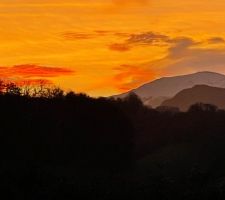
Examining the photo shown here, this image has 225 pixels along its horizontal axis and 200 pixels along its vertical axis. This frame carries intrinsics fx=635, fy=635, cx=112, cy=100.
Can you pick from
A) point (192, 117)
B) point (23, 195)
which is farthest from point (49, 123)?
point (192, 117)

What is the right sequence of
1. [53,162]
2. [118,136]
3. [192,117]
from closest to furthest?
[53,162] < [118,136] < [192,117]

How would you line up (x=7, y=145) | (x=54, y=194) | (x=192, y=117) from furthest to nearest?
1. (x=192, y=117)
2. (x=7, y=145)
3. (x=54, y=194)

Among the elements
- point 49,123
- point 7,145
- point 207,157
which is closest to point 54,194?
point 7,145

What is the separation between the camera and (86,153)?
49.3m

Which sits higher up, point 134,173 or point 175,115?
point 175,115

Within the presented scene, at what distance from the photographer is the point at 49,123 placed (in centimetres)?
4775

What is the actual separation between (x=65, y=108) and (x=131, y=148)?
255 inches

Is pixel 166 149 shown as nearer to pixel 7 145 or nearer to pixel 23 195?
pixel 7 145

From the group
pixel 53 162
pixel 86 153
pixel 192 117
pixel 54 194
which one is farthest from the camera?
pixel 192 117

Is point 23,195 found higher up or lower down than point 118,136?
lower down

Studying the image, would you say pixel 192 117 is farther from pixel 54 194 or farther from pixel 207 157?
pixel 54 194

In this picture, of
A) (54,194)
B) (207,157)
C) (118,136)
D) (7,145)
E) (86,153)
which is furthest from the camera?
(207,157)

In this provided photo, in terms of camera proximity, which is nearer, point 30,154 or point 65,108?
point 30,154

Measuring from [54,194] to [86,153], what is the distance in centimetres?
2634
